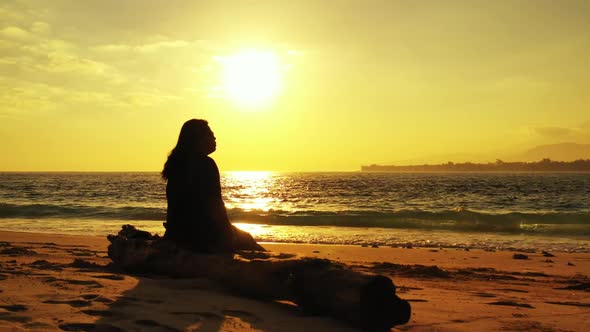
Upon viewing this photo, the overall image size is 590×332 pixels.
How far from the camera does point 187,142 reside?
575cm

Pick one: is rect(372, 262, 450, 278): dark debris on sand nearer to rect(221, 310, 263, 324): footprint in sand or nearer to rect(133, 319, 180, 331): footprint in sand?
rect(221, 310, 263, 324): footprint in sand

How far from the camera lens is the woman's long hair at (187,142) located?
5.73 m

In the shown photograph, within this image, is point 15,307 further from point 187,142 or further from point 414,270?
point 414,270

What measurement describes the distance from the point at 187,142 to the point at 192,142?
0.23 feet

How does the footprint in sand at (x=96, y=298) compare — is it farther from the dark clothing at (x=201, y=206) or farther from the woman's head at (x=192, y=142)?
the woman's head at (x=192, y=142)

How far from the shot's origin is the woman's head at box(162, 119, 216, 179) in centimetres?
573

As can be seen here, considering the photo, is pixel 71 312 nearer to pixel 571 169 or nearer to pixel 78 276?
pixel 78 276

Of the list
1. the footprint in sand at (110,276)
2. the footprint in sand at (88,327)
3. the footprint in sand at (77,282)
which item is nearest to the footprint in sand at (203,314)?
the footprint in sand at (88,327)

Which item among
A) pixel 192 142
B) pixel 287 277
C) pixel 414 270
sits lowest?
pixel 414 270

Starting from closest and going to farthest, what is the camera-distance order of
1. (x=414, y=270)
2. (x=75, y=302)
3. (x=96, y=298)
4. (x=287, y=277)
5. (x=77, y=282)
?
(x=75, y=302) < (x=96, y=298) < (x=287, y=277) < (x=77, y=282) < (x=414, y=270)

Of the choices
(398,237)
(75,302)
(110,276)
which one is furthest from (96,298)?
(398,237)

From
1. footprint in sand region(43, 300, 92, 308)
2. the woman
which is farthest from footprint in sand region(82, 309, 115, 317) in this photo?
the woman

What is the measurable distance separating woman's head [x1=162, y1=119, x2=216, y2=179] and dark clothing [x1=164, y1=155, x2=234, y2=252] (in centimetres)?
5

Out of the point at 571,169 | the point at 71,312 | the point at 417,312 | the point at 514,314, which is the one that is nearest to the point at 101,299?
the point at 71,312
